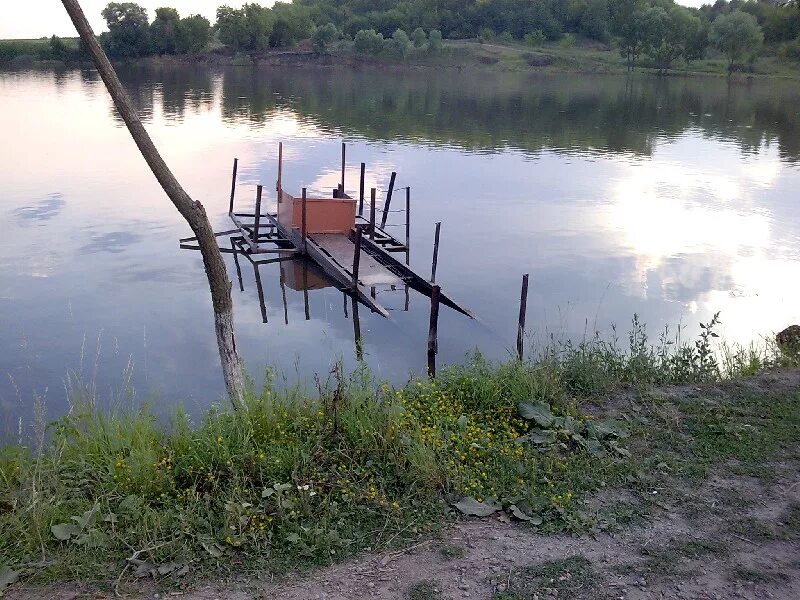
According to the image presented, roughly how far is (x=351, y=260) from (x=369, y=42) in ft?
263

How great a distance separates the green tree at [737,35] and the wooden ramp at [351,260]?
234 ft

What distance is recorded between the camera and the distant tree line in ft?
268

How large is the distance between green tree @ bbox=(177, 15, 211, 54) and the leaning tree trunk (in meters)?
95.8

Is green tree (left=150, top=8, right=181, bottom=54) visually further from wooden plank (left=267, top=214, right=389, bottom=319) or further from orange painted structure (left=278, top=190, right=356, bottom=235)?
orange painted structure (left=278, top=190, right=356, bottom=235)

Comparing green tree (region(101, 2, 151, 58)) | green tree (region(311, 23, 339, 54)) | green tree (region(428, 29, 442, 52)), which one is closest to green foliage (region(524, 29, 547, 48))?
green tree (region(428, 29, 442, 52))

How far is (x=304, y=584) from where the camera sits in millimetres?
4180

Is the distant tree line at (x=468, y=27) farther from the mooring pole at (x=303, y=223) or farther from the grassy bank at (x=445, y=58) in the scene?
the mooring pole at (x=303, y=223)

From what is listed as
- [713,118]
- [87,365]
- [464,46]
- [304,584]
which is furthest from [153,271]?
[464,46]

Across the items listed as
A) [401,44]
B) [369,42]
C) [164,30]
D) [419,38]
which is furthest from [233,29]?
[419,38]

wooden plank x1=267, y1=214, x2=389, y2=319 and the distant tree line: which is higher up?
the distant tree line

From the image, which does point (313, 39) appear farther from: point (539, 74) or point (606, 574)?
point (606, 574)

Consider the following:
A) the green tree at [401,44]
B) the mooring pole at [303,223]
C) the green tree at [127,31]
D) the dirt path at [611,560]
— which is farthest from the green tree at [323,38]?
the dirt path at [611,560]

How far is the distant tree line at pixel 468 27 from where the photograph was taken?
81.7 metres

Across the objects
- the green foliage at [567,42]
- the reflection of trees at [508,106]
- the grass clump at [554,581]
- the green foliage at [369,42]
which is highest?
the green foliage at [567,42]
